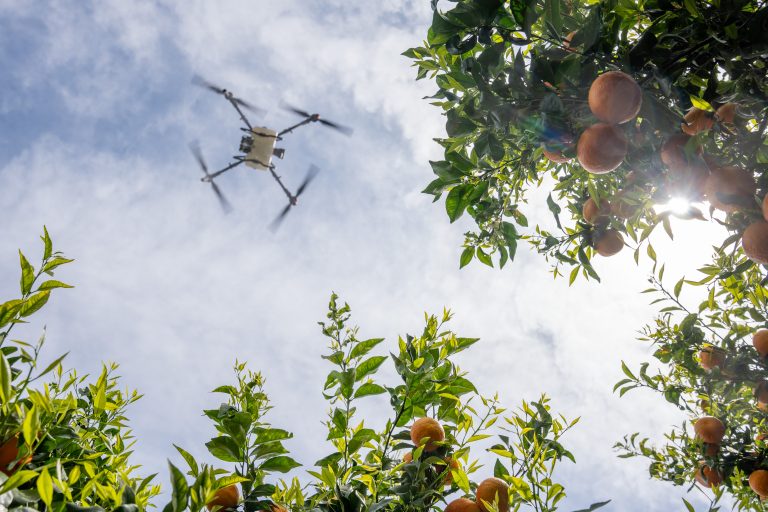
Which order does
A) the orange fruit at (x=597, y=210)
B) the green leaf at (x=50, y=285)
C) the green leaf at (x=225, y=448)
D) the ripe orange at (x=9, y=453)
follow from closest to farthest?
the ripe orange at (x=9, y=453), the green leaf at (x=50, y=285), the green leaf at (x=225, y=448), the orange fruit at (x=597, y=210)

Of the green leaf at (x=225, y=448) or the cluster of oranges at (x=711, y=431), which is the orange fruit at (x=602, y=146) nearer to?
the green leaf at (x=225, y=448)

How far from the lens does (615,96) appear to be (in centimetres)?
180

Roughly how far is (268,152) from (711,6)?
16761 millimetres

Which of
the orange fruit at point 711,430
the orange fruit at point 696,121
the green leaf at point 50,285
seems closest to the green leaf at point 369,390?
the green leaf at point 50,285

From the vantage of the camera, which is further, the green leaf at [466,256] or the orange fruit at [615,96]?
the green leaf at [466,256]

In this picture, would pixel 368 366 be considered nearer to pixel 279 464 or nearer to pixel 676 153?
pixel 279 464

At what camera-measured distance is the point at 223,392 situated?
207 cm

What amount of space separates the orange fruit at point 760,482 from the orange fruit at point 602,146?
222 cm

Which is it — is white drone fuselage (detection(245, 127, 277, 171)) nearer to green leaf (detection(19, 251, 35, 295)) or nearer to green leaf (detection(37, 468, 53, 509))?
green leaf (detection(19, 251, 35, 295))

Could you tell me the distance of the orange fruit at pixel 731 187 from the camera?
2.01m

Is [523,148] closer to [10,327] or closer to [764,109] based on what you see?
[764,109]

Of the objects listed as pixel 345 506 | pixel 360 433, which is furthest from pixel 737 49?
pixel 345 506

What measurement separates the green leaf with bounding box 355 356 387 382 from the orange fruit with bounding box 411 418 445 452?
29 centimetres

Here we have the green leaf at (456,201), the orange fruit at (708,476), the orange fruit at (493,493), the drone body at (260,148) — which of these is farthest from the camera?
the drone body at (260,148)
